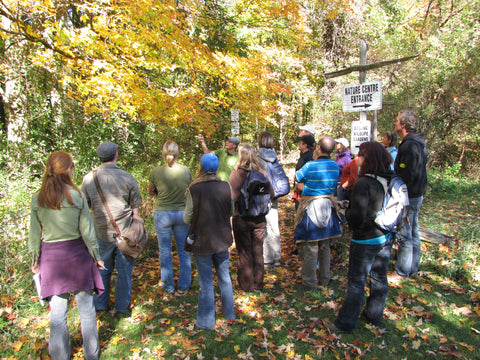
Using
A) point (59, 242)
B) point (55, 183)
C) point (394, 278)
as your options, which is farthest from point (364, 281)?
point (55, 183)

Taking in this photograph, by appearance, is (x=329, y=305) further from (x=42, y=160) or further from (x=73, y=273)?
(x=42, y=160)

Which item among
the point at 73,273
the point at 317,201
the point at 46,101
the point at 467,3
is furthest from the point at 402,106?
the point at 73,273

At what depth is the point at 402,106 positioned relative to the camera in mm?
12914

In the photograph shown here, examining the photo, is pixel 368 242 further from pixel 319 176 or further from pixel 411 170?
pixel 411 170

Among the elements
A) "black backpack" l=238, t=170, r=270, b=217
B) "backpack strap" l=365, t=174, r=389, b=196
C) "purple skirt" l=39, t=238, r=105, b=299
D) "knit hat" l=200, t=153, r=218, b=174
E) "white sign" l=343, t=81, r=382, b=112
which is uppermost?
"white sign" l=343, t=81, r=382, b=112

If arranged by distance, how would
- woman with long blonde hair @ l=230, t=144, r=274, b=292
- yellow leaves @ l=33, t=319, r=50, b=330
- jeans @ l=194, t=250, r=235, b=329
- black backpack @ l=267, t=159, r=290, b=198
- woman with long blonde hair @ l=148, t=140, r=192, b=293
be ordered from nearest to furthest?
jeans @ l=194, t=250, r=235, b=329
yellow leaves @ l=33, t=319, r=50, b=330
woman with long blonde hair @ l=230, t=144, r=274, b=292
woman with long blonde hair @ l=148, t=140, r=192, b=293
black backpack @ l=267, t=159, r=290, b=198

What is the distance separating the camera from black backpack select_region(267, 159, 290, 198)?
507 cm

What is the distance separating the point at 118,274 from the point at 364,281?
292 cm

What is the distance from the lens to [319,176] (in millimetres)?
4387

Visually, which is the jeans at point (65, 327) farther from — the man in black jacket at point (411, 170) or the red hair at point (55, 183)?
the man in black jacket at point (411, 170)

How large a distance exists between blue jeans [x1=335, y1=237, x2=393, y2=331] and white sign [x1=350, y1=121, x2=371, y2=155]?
3.16 meters

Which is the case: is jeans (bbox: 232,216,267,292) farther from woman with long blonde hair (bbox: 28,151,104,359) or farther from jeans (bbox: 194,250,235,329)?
woman with long blonde hair (bbox: 28,151,104,359)

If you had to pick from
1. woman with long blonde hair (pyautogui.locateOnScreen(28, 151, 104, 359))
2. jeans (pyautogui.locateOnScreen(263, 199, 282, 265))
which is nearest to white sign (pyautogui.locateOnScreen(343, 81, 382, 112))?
jeans (pyautogui.locateOnScreen(263, 199, 282, 265))

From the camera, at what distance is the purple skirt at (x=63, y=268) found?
2.90m
